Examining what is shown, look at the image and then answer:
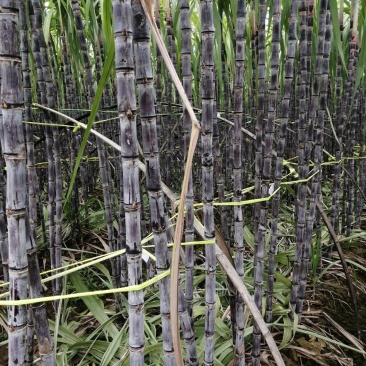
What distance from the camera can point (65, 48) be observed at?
152cm

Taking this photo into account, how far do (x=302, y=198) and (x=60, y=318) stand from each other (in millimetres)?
810

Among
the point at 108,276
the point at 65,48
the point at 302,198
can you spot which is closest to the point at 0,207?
the point at 108,276

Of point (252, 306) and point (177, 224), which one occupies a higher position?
point (177, 224)

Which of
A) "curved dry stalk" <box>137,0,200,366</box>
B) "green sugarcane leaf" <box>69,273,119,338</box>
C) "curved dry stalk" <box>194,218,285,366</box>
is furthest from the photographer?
"green sugarcane leaf" <box>69,273,119,338</box>

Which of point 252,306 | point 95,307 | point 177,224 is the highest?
point 177,224

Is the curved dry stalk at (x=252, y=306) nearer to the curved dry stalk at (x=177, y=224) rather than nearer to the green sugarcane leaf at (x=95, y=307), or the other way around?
the curved dry stalk at (x=177, y=224)

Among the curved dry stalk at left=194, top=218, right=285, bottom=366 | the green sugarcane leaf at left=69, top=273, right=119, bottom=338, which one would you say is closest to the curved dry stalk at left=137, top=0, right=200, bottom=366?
the curved dry stalk at left=194, top=218, right=285, bottom=366

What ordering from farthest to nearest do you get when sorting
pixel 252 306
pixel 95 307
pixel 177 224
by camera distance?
pixel 95 307, pixel 252 306, pixel 177 224

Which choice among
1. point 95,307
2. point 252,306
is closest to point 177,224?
point 252,306

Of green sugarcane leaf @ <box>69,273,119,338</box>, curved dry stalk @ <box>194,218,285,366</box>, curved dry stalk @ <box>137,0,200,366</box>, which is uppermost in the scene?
curved dry stalk @ <box>137,0,200,366</box>

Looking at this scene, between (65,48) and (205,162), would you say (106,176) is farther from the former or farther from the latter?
(65,48)

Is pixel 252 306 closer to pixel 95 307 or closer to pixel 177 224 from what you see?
pixel 177 224

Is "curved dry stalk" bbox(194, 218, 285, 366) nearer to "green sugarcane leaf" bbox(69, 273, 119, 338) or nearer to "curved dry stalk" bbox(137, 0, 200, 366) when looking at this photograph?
"curved dry stalk" bbox(137, 0, 200, 366)

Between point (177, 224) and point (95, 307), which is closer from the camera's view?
point (177, 224)
